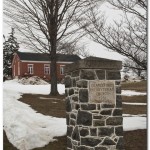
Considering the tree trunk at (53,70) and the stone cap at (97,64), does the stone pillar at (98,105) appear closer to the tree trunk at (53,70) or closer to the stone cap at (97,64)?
the stone cap at (97,64)

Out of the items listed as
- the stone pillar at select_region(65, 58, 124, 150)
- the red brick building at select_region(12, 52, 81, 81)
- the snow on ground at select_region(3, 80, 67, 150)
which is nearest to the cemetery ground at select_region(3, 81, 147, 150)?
the snow on ground at select_region(3, 80, 67, 150)

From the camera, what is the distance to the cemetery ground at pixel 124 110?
715cm

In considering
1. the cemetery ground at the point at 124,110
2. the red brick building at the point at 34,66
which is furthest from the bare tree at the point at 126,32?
the red brick building at the point at 34,66

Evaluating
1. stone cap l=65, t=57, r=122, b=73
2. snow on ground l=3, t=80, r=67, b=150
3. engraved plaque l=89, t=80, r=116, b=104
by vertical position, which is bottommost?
snow on ground l=3, t=80, r=67, b=150

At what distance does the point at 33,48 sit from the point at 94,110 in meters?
5.53

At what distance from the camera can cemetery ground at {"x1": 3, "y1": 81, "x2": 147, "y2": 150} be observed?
7148 millimetres

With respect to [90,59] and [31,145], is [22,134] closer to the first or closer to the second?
[31,145]

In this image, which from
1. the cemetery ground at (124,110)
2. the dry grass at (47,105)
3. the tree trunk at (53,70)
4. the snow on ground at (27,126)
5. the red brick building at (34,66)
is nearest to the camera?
the snow on ground at (27,126)

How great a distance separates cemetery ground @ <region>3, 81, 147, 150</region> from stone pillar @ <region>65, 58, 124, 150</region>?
3.12 feet

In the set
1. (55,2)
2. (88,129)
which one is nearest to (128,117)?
(88,129)

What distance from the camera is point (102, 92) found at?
6184mm

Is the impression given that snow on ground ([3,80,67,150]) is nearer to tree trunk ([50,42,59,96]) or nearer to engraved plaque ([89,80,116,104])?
engraved plaque ([89,80,116,104])

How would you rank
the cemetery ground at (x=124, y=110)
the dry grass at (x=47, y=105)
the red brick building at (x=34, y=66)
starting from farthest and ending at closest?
the red brick building at (x=34, y=66), the dry grass at (x=47, y=105), the cemetery ground at (x=124, y=110)

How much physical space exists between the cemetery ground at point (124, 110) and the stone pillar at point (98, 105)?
3.12 feet
